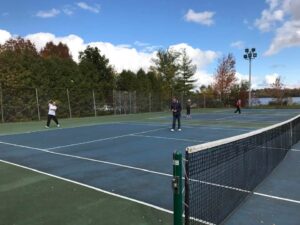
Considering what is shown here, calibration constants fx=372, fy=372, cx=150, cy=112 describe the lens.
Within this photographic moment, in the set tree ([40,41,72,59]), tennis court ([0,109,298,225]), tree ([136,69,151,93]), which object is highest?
tree ([40,41,72,59])

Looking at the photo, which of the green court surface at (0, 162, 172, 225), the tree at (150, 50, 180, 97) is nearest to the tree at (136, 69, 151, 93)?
the tree at (150, 50, 180, 97)

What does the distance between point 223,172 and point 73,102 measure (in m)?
25.2

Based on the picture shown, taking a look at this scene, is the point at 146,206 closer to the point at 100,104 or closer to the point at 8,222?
the point at 8,222

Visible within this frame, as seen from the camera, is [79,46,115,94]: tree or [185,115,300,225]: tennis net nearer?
[185,115,300,225]: tennis net

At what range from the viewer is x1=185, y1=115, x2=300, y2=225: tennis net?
16.5ft

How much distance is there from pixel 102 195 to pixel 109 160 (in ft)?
11.8

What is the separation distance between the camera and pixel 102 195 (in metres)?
6.68

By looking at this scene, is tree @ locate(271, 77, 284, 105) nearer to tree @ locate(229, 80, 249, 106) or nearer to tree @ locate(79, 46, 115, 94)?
tree @ locate(229, 80, 249, 106)

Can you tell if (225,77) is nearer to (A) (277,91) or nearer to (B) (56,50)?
(A) (277,91)

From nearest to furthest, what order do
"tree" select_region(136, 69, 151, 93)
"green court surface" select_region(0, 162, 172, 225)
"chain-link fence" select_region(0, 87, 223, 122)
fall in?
"green court surface" select_region(0, 162, 172, 225) → "chain-link fence" select_region(0, 87, 223, 122) → "tree" select_region(136, 69, 151, 93)

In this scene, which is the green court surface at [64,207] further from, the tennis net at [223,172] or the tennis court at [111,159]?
the tennis net at [223,172]

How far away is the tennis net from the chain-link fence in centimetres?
2036

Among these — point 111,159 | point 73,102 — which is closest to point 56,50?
point 73,102

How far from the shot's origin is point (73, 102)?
30.9 m
